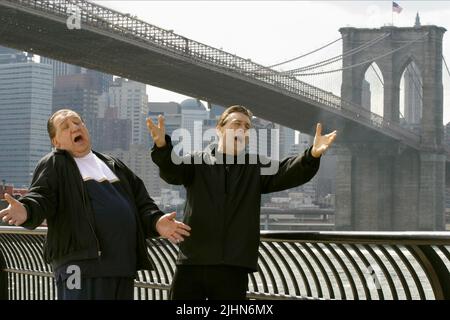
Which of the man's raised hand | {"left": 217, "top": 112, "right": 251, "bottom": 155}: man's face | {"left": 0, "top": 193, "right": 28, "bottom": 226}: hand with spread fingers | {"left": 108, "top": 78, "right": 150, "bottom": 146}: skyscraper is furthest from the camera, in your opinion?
{"left": 108, "top": 78, "right": 150, "bottom": 146}: skyscraper

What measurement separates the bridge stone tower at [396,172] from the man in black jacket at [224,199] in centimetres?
4901

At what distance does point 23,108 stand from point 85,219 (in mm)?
109527

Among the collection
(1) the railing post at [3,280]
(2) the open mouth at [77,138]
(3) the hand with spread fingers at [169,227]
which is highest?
(2) the open mouth at [77,138]

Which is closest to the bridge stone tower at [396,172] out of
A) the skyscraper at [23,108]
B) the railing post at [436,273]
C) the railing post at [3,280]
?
the railing post at [3,280]

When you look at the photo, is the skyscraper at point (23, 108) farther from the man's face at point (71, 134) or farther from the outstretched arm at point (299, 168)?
the man's face at point (71, 134)

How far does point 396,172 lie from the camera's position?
55812 mm

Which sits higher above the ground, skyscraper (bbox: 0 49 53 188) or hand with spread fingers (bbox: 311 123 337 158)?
skyscraper (bbox: 0 49 53 188)

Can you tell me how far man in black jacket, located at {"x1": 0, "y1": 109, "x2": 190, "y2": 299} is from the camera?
3.49 metres

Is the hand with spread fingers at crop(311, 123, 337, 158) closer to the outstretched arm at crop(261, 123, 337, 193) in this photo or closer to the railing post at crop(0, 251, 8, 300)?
the outstretched arm at crop(261, 123, 337, 193)

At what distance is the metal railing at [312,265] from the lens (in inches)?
155

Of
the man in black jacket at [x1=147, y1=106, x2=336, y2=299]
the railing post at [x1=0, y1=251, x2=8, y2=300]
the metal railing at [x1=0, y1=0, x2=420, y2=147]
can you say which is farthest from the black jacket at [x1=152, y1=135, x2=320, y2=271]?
the metal railing at [x1=0, y1=0, x2=420, y2=147]

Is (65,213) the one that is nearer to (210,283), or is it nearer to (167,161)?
(167,161)

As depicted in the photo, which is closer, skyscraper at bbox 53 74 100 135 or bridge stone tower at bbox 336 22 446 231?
bridge stone tower at bbox 336 22 446 231
